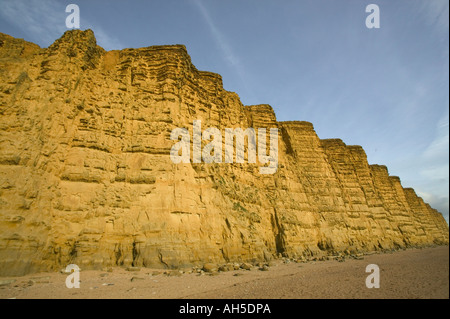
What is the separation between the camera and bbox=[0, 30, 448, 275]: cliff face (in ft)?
32.4

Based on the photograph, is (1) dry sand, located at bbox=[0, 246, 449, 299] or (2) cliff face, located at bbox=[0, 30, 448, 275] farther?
(2) cliff face, located at bbox=[0, 30, 448, 275]

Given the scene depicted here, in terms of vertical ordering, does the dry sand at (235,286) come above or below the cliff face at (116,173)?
below

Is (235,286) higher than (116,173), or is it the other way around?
(116,173)

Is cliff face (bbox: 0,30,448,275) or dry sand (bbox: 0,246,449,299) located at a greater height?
cliff face (bbox: 0,30,448,275)

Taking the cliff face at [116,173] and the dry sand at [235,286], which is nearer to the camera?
the dry sand at [235,286]

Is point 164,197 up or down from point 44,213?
up

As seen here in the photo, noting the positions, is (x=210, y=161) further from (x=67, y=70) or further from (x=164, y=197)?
(x=67, y=70)

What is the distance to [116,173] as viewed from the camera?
12.5 meters

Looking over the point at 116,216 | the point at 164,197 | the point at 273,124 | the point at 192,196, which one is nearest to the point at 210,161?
the point at 192,196

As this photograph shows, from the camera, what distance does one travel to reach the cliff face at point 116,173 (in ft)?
32.4

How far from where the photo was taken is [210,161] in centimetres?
1620

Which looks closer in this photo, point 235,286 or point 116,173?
point 235,286

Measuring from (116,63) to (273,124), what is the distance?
16.0m
